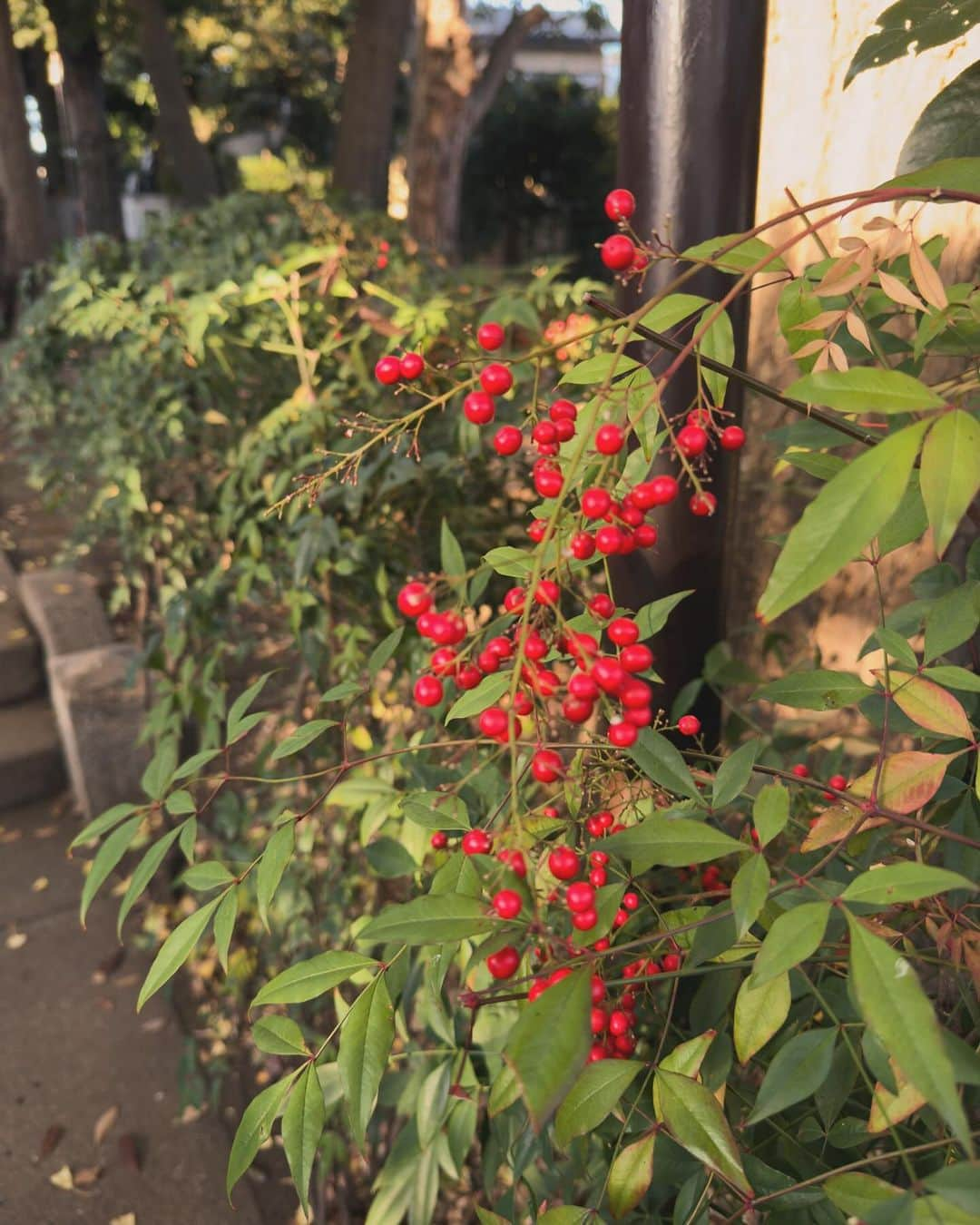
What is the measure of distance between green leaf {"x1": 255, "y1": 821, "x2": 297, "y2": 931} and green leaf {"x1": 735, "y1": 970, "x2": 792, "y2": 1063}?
37cm

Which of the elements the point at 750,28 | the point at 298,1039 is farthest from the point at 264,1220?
the point at 750,28

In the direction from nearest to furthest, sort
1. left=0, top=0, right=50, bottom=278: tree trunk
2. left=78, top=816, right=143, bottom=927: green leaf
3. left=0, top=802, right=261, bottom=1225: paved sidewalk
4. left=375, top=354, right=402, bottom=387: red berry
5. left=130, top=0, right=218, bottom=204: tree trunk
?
left=375, top=354, right=402, bottom=387: red berry → left=78, top=816, right=143, bottom=927: green leaf → left=0, top=802, right=261, bottom=1225: paved sidewalk → left=0, top=0, right=50, bottom=278: tree trunk → left=130, top=0, right=218, bottom=204: tree trunk

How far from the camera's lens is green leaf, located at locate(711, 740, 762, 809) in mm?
777

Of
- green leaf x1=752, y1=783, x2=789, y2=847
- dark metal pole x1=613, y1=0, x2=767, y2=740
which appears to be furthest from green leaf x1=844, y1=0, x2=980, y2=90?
green leaf x1=752, y1=783, x2=789, y2=847

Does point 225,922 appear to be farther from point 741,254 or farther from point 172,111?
point 172,111

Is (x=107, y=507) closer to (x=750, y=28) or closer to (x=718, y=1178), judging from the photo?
(x=750, y=28)

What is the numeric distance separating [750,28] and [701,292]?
304mm

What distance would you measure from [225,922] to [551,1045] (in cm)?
40

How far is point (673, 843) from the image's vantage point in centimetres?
69

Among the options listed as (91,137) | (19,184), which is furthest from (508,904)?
(91,137)

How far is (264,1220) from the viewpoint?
2.02m

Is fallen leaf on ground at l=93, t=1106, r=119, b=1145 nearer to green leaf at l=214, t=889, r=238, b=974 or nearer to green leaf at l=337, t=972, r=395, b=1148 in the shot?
green leaf at l=214, t=889, r=238, b=974

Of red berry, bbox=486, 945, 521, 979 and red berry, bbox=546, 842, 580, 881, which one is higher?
red berry, bbox=546, 842, 580, 881

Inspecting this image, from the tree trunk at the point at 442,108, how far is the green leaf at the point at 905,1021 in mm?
5938
